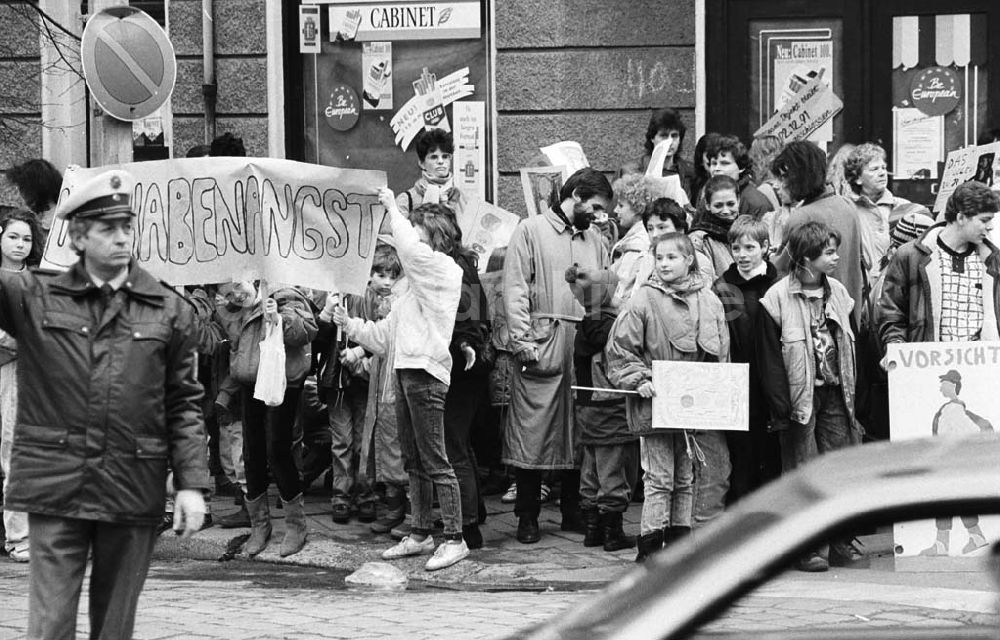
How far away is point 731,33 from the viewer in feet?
45.5

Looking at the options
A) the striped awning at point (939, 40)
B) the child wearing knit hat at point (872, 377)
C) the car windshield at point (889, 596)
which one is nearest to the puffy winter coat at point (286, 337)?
the child wearing knit hat at point (872, 377)

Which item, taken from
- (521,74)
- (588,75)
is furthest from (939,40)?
(521,74)

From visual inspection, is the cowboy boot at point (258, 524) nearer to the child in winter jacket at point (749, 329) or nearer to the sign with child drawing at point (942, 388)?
the child in winter jacket at point (749, 329)

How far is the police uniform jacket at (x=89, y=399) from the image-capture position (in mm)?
5223

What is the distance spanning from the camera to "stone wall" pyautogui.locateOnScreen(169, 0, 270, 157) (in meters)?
14.3

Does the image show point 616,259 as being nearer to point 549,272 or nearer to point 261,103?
point 549,272

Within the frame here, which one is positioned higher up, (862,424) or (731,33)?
(731,33)

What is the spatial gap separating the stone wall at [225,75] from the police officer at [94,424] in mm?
9098

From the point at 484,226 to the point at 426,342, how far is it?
7.96 ft

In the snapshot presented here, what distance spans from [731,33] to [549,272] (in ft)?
15.8

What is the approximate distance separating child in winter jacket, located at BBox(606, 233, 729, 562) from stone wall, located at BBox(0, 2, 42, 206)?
312 inches

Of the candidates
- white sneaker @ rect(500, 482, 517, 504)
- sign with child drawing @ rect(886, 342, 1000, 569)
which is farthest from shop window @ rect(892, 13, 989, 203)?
sign with child drawing @ rect(886, 342, 1000, 569)

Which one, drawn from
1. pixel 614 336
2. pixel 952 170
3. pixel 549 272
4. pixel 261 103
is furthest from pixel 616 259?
pixel 261 103

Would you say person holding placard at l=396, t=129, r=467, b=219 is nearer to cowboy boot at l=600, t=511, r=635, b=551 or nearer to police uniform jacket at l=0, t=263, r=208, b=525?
cowboy boot at l=600, t=511, r=635, b=551
